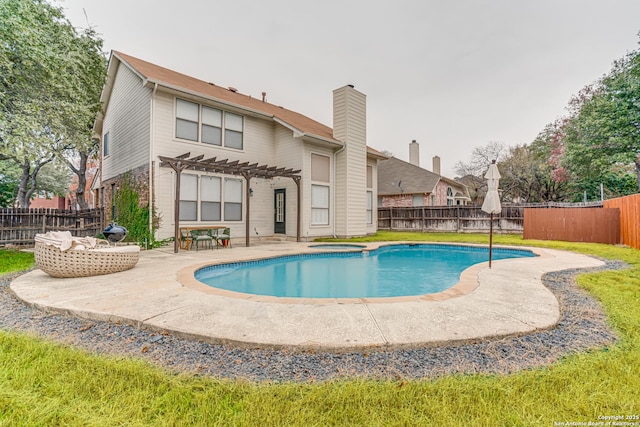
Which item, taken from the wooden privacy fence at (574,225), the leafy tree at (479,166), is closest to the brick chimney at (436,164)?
the leafy tree at (479,166)

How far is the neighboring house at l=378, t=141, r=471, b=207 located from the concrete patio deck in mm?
17056

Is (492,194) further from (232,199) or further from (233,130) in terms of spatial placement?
(233,130)

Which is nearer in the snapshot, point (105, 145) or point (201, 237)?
point (201, 237)

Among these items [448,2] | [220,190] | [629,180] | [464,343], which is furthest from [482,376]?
[629,180]

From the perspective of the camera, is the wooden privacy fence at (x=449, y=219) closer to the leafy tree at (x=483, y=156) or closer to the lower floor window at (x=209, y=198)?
the lower floor window at (x=209, y=198)

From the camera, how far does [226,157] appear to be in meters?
11.3

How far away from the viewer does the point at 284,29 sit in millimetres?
12562

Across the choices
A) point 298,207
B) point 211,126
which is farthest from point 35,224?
point 298,207

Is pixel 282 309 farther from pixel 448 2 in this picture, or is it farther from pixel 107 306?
pixel 448 2

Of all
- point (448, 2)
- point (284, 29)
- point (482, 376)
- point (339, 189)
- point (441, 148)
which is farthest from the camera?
point (441, 148)

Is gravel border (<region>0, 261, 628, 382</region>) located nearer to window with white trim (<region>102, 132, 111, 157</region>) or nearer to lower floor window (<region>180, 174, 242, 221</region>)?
lower floor window (<region>180, 174, 242, 221</region>)

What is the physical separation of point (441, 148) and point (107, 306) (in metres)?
30.3

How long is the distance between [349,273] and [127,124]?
10.4m

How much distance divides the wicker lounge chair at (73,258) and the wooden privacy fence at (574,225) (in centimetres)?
1445
